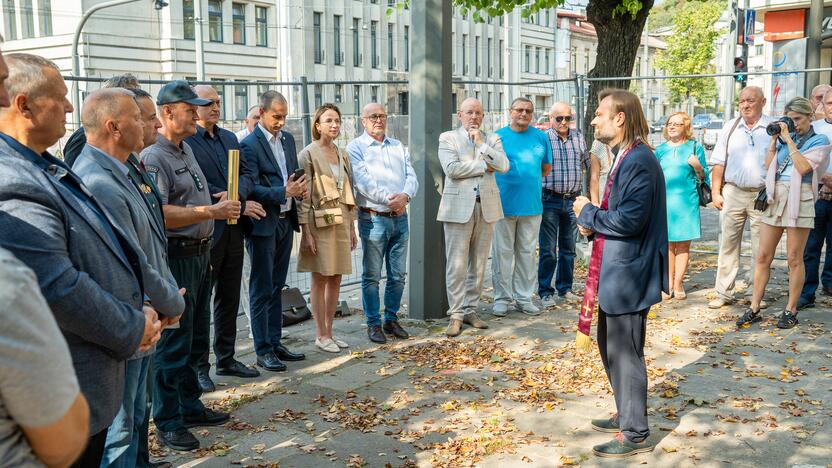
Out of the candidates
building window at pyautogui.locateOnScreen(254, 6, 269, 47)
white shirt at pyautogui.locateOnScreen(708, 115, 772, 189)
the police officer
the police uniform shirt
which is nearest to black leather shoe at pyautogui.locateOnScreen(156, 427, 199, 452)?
the police officer

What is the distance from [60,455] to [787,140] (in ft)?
24.9

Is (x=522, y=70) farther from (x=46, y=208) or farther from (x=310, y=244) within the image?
(x=46, y=208)

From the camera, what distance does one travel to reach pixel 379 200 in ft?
25.2

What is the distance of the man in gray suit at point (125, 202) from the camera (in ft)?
11.9

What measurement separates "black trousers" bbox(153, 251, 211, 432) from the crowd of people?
0.01 meters

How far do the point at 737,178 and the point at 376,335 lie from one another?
4.23 metres

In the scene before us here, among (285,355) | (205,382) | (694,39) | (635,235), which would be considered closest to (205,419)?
(205,382)

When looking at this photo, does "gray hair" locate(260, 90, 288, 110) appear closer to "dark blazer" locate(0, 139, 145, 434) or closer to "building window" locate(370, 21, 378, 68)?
"dark blazer" locate(0, 139, 145, 434)

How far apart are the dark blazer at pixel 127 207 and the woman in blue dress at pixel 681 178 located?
271 inches

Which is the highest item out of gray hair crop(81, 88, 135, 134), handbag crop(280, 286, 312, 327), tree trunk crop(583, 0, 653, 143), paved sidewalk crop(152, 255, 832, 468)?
tree trunk crop(583, 0, 653, 143)

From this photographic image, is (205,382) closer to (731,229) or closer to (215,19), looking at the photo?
(731,229)

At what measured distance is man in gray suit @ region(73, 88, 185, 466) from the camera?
363cm

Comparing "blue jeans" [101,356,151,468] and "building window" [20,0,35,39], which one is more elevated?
"building window" [20,0,35,39]

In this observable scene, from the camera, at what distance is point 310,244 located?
729cm
